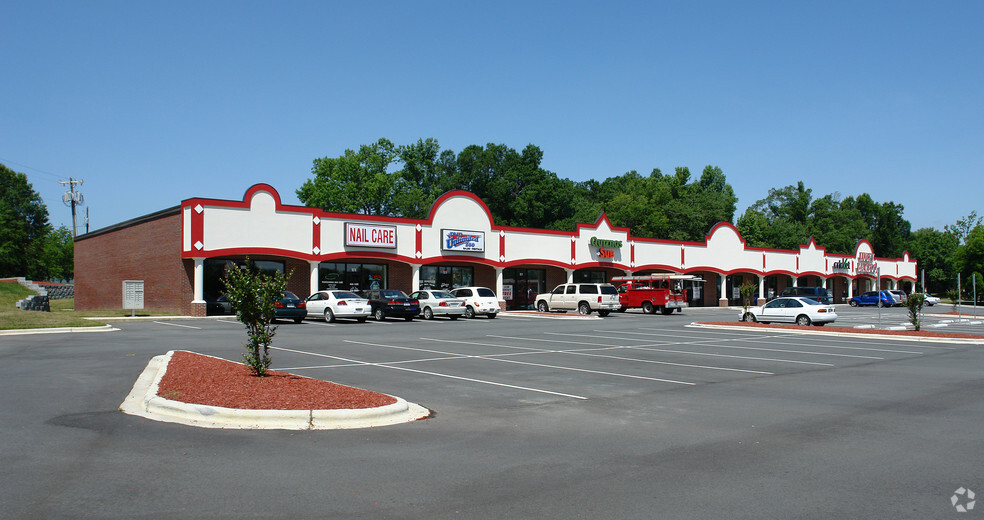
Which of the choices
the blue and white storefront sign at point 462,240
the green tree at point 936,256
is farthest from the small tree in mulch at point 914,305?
the green tree at point 936,256

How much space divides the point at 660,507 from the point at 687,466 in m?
1.39

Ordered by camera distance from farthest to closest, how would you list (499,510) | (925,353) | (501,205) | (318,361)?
(501,205), (925,353), (318,361), (499,510)

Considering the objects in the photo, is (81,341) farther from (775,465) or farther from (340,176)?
(340,176)

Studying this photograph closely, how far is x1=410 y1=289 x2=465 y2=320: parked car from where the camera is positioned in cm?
3444

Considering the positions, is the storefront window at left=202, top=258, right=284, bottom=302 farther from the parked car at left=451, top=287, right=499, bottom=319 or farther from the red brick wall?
the parked car at left=451, top=287, right=499, bottom=319

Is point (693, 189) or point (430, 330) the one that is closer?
point (430, 330)

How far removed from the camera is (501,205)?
85312 mm

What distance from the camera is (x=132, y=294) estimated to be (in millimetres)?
33656

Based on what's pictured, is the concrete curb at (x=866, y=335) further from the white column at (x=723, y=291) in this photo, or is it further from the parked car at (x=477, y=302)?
the white column at (x=723, y=291)

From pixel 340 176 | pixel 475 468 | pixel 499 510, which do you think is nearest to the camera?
pixel 499 510

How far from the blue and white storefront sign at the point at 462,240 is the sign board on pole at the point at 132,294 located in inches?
666

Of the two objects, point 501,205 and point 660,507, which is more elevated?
point 501,205

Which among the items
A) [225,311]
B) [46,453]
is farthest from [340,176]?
[46,453]

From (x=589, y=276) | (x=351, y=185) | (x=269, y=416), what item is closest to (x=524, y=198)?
(x=351, y=185)
